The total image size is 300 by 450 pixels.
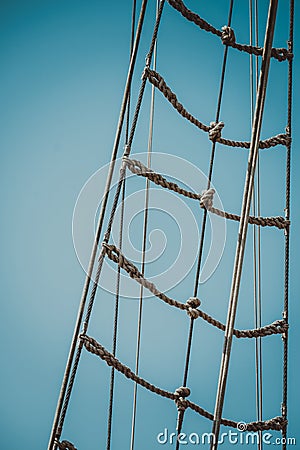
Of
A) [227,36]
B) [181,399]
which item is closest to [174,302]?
[181,399]

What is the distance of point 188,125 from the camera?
11.8 feet

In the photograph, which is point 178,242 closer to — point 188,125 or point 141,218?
point 141,218

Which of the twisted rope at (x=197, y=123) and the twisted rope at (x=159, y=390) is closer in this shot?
the twisted rope at (x=159, y=390)

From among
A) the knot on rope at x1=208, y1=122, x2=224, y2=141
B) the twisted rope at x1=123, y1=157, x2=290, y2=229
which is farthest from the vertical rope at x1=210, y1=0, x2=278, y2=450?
the knot on rope at x1=208, y1=122, x2=224, y2=141

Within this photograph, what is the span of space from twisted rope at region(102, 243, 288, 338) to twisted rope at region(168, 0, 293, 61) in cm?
42

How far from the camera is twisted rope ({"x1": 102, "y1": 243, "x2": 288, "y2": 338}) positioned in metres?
1.07

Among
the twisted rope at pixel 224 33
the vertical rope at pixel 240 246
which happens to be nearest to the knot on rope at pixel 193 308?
the vertical rope at pixel 240 246

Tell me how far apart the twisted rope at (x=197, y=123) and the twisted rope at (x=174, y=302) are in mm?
278

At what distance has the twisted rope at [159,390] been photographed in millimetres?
1036

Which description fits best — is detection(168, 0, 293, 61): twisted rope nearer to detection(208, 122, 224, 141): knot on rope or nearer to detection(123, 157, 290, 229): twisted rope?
detection(208, 122, 224, 141): knot on rope

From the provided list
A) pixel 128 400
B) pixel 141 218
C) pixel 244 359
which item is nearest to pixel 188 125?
pixel 141 218

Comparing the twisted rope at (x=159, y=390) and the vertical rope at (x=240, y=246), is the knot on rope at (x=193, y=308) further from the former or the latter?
the vertical rope at (x=240, y=246)

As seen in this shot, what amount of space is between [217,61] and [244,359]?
5.03 feet

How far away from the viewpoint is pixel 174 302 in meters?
1.14
